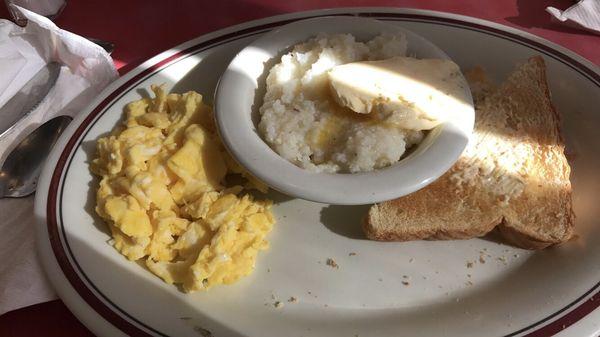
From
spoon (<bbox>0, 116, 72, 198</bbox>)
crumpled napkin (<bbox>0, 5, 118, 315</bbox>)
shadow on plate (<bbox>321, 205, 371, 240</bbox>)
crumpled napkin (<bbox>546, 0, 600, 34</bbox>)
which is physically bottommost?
spoon (<bbox>0, 116, 72, 198</bbox>)

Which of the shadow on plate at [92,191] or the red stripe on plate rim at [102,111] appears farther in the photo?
the shadow on plate at [92,191]

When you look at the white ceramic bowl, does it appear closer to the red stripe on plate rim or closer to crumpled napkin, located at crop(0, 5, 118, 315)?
the red stripe on plate rim

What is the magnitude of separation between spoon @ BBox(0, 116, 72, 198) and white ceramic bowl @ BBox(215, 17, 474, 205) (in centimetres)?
57

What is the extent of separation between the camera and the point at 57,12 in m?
2.28

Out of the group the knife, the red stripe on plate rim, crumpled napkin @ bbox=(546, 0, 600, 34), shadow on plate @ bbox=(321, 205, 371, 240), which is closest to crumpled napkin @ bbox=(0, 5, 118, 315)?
the knife

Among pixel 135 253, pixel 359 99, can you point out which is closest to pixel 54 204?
pixel 135 253

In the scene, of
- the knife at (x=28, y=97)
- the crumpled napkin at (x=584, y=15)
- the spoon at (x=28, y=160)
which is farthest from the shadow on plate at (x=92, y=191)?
the crumpled napkin at (x=584, y=15)

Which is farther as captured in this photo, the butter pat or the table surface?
the table surface

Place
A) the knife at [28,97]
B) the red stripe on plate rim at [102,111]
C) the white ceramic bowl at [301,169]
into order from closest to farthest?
1. the red stripe on plate rim at [102,111]
2. the white ceramic bowl at [301,169]
3. the knife at [28,97]

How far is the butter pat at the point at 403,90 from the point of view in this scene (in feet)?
4.91

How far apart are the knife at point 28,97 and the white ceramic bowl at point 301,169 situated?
69 centimetres

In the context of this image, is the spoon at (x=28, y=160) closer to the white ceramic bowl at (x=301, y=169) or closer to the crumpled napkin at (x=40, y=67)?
the crumpled napkin at (x=40, y=67)

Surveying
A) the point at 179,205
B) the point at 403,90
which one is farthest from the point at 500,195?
the point at 179,205

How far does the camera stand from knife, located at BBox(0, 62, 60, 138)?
5.92ft
